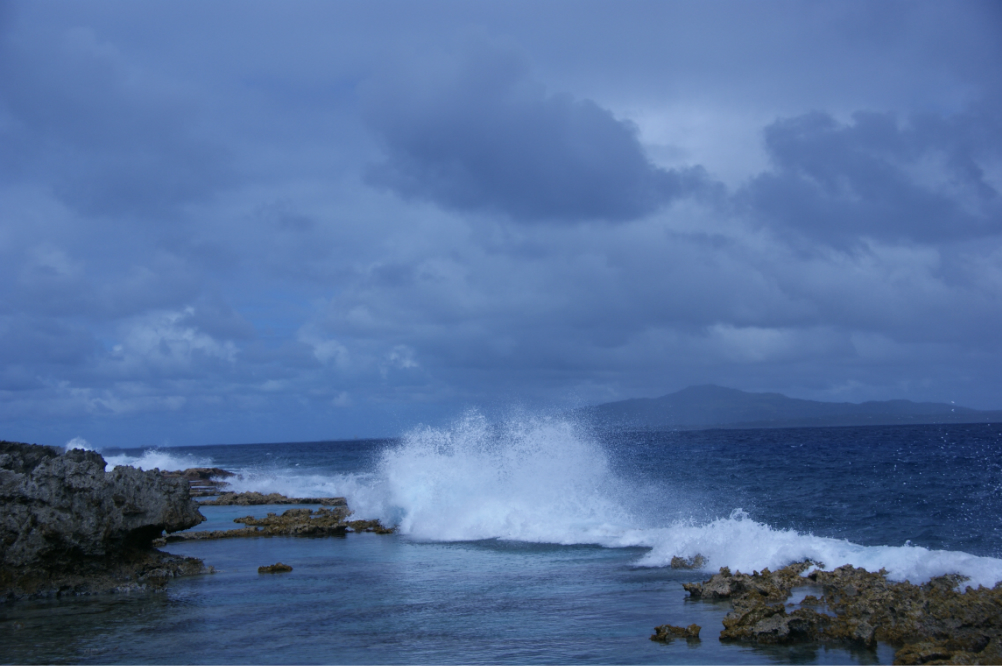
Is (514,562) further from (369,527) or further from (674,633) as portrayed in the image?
(369,527)

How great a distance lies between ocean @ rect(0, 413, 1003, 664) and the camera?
39.1ft

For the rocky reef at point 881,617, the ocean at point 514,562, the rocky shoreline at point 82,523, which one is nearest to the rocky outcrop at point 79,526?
the rocky shoreline at point 82,523

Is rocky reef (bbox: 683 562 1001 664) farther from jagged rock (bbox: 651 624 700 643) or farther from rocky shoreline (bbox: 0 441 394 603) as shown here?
rocky shoreline (bbox: 0 441 394 603)

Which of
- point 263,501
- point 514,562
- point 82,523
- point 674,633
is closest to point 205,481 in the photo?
point 263,501

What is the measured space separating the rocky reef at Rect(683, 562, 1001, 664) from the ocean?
372mm

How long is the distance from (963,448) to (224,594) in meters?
63.2

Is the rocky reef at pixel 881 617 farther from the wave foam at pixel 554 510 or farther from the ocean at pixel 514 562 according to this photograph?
the wave foam at pixel 554 510

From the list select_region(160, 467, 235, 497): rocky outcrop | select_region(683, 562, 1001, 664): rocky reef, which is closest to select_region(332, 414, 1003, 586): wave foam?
select_region(683, 562, 1001, 664): rocky reef

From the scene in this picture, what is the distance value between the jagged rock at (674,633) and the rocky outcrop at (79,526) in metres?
11.5

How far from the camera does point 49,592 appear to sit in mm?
16547

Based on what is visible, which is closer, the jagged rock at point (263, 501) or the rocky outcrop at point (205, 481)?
the jagged rock at point (263, 501)

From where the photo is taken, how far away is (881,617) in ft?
37.6

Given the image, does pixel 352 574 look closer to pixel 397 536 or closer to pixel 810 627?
pixel 397 536

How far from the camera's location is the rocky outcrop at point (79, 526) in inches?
651
